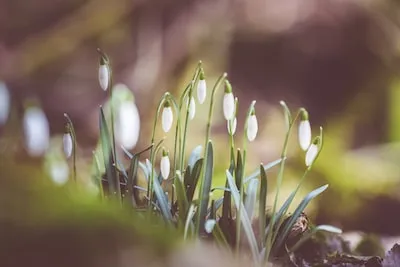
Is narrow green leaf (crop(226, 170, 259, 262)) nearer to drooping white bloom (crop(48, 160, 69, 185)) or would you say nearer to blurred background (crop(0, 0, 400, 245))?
drooping white bloom (crop(48, 160, 69, 185))

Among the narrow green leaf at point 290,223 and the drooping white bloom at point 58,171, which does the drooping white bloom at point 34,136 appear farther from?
the narrow green leaf at point 290,223

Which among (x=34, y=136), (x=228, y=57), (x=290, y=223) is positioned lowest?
(x=290, y=223)

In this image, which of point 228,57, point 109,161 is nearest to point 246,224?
point 109,161

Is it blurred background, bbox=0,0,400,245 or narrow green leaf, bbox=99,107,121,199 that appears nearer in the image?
narrow green leaf, bbox=99,107,121,199

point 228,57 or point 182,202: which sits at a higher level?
point 228,57

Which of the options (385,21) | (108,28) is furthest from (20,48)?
(385,21)

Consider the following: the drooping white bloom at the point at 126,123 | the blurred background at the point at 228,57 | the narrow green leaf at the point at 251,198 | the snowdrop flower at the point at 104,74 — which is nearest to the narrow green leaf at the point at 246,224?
the narrow green leaf at the point at 251,198

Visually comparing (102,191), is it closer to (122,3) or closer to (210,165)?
(210,165)

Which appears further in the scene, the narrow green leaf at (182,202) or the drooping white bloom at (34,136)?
the drooping white bloom at (34,136)

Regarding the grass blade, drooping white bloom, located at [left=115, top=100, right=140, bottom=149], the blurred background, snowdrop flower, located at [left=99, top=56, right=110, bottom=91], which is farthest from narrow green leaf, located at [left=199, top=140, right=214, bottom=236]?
the blurred background

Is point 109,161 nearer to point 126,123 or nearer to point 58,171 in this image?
point 58,171
